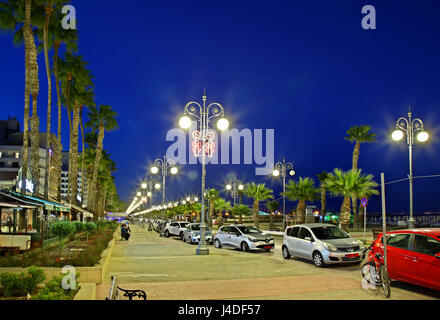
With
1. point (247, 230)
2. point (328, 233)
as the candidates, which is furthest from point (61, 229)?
point (328, 233)

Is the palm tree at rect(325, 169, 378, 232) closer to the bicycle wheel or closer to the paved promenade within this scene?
the paved promenade

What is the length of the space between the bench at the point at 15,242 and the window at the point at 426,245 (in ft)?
43.6

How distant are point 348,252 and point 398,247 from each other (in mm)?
4795

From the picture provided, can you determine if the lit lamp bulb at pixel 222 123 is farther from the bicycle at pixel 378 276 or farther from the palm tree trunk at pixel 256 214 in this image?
the palm tree trunk at pixel 256 214

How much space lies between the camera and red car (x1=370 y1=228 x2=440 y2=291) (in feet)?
32.8

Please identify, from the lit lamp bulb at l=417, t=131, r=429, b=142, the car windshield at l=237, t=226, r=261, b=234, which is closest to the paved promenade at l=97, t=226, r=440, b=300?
the car windshield at l=237, t=226, r=261, b=234

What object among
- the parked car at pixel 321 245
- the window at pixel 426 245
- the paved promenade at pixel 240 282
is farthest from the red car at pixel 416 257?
the parked car at pixel 321 245

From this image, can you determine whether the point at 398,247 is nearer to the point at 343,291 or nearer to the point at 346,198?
the point at 343,291

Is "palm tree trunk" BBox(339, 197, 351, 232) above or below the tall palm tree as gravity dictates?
below

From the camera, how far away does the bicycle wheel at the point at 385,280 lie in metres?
9.58

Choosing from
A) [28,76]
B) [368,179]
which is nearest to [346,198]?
[368,179]

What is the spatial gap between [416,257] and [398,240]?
1.05 meters

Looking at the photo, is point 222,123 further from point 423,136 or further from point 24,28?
point 24,28

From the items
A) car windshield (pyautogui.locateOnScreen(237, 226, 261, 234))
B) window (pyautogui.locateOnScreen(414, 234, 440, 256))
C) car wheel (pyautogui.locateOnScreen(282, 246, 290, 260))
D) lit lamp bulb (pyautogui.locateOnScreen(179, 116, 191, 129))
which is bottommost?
car wheel (pyautogui.locateOnScreen(282, 246, 290, 260))
